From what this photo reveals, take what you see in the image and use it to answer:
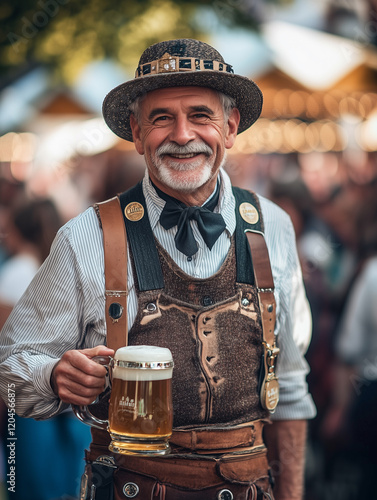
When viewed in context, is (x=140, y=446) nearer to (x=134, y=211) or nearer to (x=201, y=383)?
(x=201, y=383)

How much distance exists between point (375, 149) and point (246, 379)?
3.57 metres

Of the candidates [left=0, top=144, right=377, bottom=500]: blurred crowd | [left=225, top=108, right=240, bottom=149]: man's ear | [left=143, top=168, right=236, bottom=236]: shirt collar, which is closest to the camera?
[left=143, top=168, right=236, bottom=236]: shirt collar

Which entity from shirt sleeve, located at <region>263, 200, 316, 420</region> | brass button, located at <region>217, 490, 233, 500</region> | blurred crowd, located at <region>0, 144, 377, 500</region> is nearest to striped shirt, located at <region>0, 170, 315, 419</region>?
shirt sleeve, located at <region>263, 200, 316, 420</region>

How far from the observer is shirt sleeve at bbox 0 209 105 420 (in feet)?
7.11

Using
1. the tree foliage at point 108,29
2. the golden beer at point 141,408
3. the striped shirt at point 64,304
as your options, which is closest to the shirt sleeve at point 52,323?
the striped shirt at point 64,304

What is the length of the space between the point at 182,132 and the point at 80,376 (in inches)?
32.3

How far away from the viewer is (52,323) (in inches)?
86.4

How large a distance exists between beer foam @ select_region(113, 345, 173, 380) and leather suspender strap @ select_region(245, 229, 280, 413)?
0.50 m

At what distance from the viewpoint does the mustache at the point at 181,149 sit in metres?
2.25

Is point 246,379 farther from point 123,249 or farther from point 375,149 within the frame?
point 375,149

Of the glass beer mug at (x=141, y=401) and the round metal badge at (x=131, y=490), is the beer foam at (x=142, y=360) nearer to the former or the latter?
the glass beer mug at (x=141, y=401)

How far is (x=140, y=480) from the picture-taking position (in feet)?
7.06

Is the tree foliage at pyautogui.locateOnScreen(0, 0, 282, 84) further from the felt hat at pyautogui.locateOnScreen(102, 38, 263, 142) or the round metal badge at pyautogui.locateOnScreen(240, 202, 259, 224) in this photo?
the round metal badge at pyautogui.locateOnScreen(240, 202, 259, 224)

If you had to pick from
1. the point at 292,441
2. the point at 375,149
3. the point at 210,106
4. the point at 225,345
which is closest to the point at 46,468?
the point at 292,441
